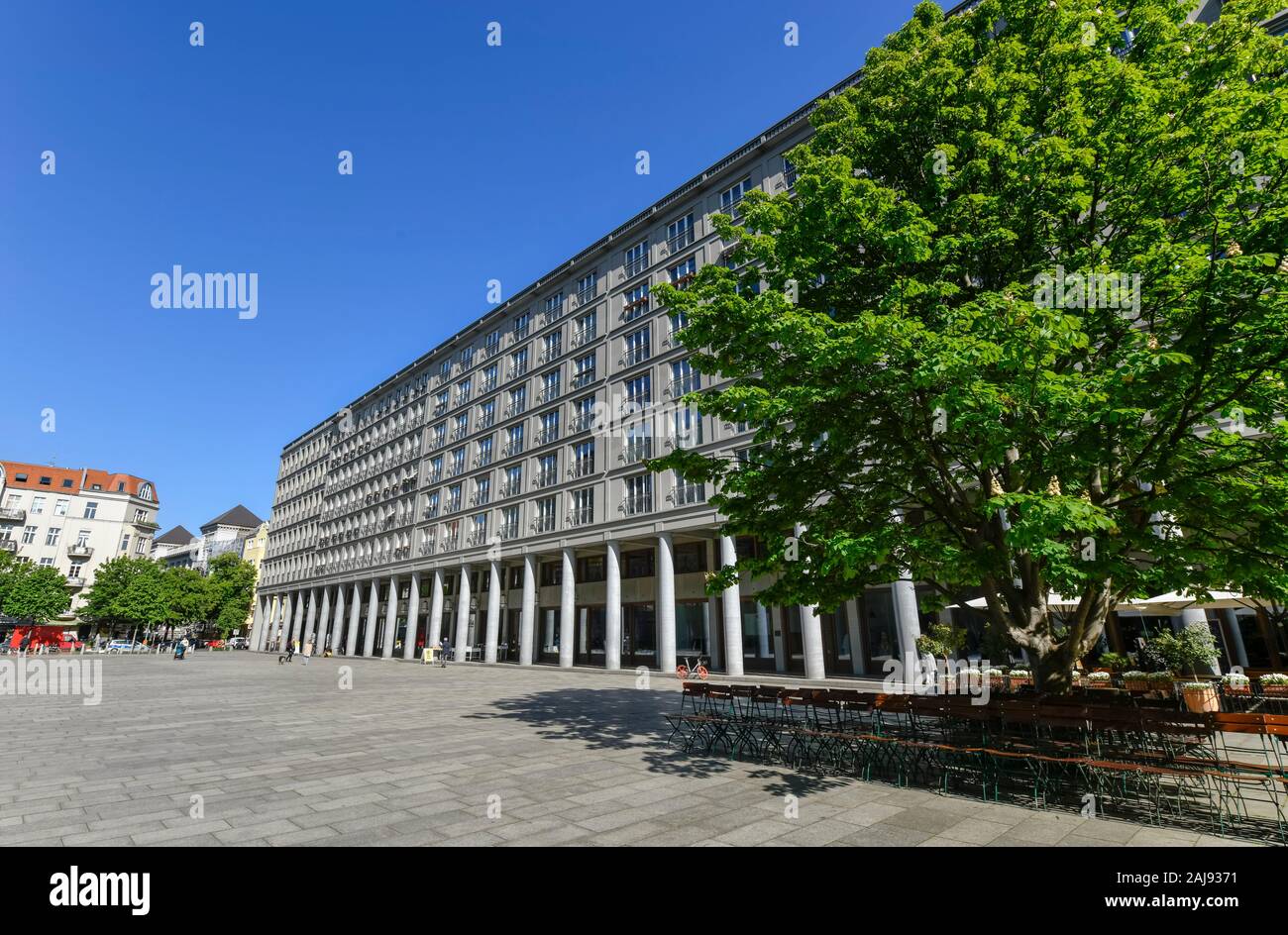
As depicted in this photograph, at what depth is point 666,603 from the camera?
3164 cm

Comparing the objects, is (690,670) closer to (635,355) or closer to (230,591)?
(635,355)

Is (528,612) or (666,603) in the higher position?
(666,603)

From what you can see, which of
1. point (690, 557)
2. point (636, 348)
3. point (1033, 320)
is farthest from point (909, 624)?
point (636, 348)

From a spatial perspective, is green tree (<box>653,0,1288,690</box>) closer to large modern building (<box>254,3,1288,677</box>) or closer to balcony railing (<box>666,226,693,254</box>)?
large modern building (<box>254,3,1288,677</box>)

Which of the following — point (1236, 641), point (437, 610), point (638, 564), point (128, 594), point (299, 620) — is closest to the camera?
point (1236, 641)

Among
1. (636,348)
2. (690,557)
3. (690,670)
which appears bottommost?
(690,670)

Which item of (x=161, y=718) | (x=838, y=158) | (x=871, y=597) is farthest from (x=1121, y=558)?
(x=871, y=597)

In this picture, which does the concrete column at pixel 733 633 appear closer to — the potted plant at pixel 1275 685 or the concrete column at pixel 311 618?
the potted plant at pixel 1275 685

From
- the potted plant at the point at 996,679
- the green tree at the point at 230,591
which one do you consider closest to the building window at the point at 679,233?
the potted plant at the point at 996,679

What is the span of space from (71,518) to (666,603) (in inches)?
3590

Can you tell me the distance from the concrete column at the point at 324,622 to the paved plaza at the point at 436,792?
53684mm

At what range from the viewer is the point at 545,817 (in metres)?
6.69

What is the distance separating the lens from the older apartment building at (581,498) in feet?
102
